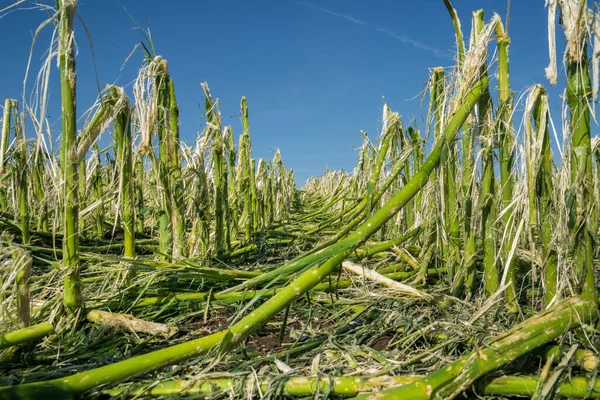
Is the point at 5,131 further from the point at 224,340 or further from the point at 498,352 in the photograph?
the point at 498,352

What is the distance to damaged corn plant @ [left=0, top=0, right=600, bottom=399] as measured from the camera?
1460 mm

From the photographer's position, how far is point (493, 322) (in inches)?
82.1

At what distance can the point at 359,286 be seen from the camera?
2.90 meters

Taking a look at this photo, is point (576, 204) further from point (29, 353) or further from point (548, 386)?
point (29, 353)

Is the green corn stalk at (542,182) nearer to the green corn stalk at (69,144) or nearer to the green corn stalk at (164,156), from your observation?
the green corn stalk at (69,144)

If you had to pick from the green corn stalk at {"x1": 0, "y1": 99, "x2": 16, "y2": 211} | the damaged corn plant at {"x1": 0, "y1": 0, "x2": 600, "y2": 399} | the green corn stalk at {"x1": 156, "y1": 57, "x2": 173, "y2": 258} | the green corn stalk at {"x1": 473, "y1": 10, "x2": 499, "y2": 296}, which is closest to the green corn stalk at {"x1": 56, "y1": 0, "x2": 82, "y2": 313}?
the damaged corn plant at {"x1": 0, "y1": 0, "x2": 600, "y2": 399}

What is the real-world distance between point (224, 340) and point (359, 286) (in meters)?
1.59

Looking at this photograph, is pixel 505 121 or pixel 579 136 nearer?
pixel 579 136

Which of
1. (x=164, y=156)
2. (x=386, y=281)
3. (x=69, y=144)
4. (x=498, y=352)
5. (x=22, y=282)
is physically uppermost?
(x=164, y=156)

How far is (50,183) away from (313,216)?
7097 mm

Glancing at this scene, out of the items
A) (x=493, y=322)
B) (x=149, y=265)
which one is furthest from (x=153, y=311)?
(x=493, y=322)

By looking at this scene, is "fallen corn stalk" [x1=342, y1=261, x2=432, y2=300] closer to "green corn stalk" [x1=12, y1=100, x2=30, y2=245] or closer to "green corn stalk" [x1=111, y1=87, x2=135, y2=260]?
"green corn stalk" [x1=111, y1=87, x2=135, y2=260]

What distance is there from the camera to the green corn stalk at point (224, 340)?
1.30 meters

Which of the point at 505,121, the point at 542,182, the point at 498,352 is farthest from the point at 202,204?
the point at 498,352
